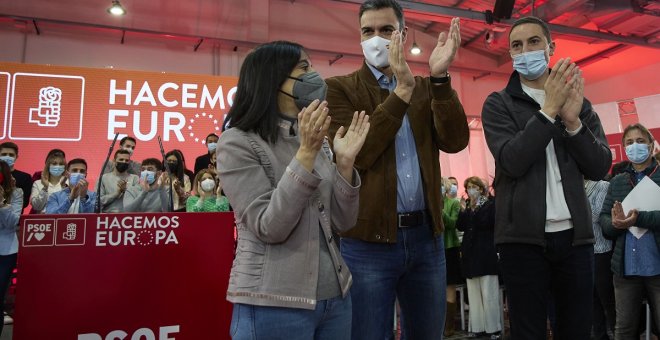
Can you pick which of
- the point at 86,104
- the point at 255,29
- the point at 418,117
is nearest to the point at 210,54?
the point at 255,29

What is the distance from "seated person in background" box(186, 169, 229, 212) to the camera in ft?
16.1

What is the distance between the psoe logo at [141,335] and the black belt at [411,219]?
1020mm

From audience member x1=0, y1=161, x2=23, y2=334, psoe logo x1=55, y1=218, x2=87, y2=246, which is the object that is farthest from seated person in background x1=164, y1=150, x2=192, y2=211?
psoe logo x1=55, y1=218, x2=87, y2=246

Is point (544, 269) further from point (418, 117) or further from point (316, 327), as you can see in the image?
point (316, 327)

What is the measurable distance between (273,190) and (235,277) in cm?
25

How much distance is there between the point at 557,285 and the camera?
1872 mm

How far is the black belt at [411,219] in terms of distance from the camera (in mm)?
1760

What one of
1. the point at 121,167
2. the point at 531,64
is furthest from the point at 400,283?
the point at 121,167

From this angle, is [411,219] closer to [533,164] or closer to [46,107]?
[533,164]

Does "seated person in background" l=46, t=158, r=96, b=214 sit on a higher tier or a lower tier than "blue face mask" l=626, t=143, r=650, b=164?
lower

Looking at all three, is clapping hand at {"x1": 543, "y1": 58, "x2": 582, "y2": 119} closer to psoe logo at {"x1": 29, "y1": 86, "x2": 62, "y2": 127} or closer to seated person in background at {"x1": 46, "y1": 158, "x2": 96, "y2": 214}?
seated person in background at {"x1": 46, "y1": 158, "x2": 96, "y2": 214}

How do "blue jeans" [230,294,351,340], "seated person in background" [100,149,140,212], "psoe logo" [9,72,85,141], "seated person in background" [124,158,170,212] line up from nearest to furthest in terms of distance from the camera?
"blue jeans" [230,294,351,340]
"seated person in background" [124,158,170,212]
"seated person in background" [100,149,140,212]
"psoe logo" [9,72,85,141]

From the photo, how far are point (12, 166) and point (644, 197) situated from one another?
5812mm

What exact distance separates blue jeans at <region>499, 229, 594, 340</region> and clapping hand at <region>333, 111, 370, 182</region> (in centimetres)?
78
